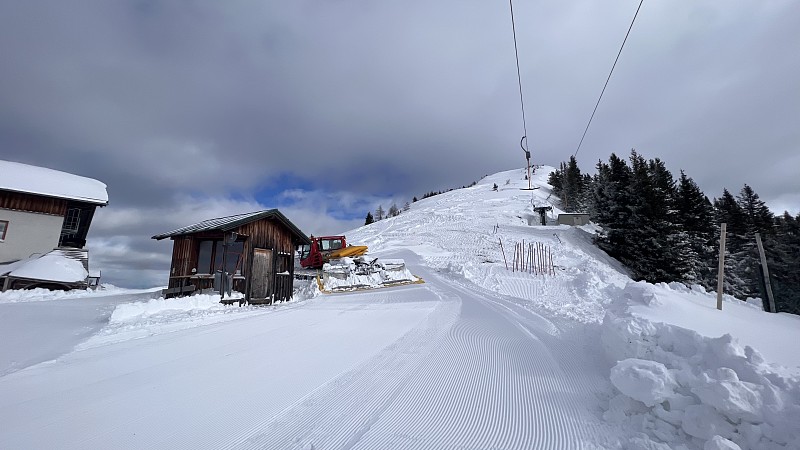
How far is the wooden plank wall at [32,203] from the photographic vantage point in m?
17.7

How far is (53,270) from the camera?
1673 cm

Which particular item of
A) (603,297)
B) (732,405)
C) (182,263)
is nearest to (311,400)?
(732,405)

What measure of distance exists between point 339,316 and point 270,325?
84.0 inches

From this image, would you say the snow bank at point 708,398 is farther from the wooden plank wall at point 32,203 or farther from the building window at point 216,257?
the wooden plank wall at point 32,203

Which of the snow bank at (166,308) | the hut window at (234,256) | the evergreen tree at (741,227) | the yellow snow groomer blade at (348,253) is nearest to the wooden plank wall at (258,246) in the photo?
the hut window at (234,256)

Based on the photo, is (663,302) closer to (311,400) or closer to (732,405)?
(732,405)

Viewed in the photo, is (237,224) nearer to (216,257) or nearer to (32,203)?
(216,257)

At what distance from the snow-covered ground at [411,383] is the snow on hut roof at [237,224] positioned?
5829 mm

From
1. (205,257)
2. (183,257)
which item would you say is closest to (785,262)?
(205,257)

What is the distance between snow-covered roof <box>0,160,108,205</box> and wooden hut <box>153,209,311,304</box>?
9.63 metres

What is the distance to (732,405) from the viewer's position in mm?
2531

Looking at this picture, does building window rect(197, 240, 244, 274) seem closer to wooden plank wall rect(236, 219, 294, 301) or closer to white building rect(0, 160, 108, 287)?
wooden plank wall rect(236, 219, 294, 301)

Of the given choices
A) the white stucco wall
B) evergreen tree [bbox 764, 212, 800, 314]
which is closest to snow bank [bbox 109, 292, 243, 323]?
the white stucco wall

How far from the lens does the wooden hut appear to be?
14000mm
